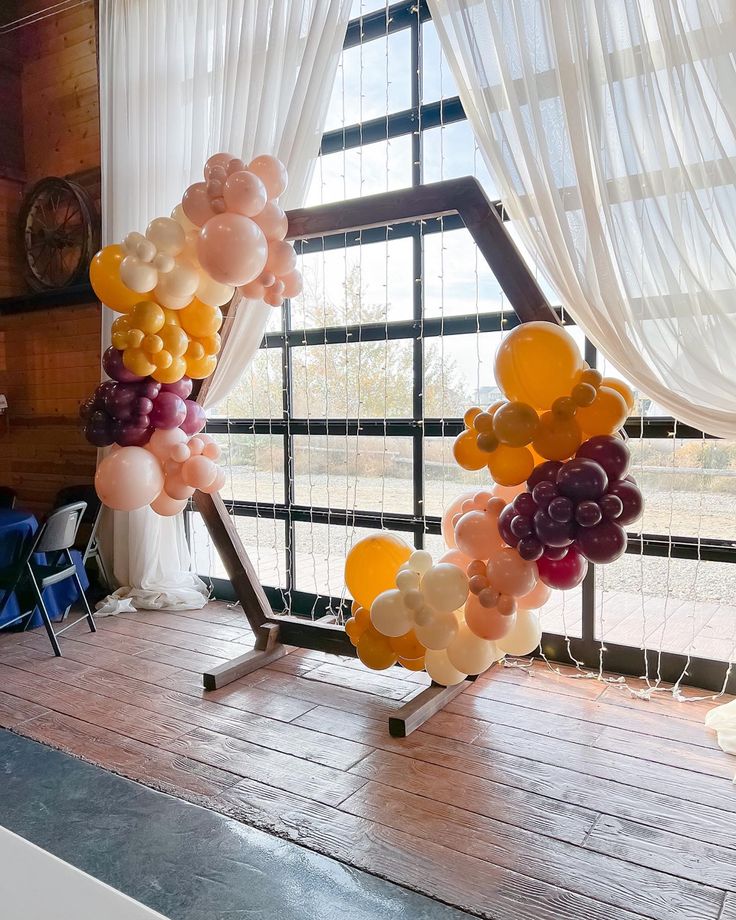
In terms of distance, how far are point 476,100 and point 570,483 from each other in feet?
5.01

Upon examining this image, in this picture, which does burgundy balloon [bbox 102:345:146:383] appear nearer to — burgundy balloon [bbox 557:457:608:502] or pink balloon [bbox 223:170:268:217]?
pink balloon [bbox 223:170:268:217]

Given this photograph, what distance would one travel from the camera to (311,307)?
375 centimetres

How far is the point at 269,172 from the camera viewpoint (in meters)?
2.74

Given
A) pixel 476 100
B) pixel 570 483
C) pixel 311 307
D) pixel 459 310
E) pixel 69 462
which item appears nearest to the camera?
pixel 570 483

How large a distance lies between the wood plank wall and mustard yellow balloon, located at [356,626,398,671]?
2.90m

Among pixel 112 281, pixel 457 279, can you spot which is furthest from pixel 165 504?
pixel 457 279

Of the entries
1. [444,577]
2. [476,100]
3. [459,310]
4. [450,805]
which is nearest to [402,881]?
[450,805]

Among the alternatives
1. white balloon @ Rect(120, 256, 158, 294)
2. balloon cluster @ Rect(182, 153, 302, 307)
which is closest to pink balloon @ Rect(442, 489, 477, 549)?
balloon cluster @ Rect(182, 153, 302, 307)

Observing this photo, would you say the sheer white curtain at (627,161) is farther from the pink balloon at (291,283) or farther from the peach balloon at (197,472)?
the peach balloon at (197,472)

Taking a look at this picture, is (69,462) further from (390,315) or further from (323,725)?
(323,725)

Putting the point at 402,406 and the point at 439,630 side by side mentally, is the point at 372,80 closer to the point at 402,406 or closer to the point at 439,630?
the point at 402,406

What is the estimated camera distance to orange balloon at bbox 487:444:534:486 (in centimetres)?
223

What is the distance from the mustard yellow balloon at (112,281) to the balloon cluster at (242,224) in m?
0.32

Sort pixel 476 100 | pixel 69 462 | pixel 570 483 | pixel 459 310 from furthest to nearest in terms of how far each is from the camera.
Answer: pixel 69 462 → pixel 459 310 → pixel 476 100 → pixel 570 483
